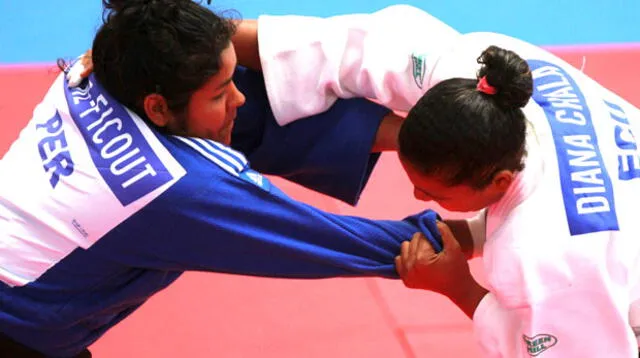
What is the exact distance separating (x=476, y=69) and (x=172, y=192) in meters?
0.55

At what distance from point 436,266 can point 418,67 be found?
1.14 feet

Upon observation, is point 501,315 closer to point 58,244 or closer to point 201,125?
point 201,125

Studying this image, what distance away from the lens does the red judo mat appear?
2371 millimetres

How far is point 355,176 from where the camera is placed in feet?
5.76

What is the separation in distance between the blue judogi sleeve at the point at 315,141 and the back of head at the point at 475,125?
0.30 m

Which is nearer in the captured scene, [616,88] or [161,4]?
[161,4]

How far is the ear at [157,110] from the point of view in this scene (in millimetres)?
1471

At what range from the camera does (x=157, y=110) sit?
1.49 m

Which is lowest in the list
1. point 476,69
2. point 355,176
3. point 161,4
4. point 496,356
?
point 496,356

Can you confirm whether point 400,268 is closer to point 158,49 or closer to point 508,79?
point 508,79

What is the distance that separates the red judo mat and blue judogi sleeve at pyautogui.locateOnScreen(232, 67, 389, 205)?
69cm

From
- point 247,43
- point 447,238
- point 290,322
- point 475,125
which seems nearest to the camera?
point 475,125

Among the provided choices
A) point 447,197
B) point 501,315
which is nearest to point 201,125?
point 447,197

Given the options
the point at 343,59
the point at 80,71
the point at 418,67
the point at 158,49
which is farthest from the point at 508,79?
the point at 80,71
